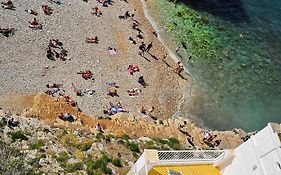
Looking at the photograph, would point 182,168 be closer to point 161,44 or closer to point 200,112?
point 200,112

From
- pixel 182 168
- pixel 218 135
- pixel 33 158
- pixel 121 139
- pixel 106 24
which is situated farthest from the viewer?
pixel 106 24

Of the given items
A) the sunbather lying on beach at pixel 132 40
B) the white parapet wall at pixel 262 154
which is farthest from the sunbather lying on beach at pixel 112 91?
the white parapet wall at pixel 262 154

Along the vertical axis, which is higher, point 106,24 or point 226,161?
point 226,161

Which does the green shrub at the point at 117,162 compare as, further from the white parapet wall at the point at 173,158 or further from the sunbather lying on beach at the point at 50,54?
the sunbather lying on beach at the point at 50,54

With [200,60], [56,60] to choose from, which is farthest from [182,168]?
[200,60]

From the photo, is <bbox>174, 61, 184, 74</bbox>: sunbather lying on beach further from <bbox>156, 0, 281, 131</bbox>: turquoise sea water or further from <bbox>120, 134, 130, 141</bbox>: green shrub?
<bbox>120, 134, 130, 141</bbox>: green shrub

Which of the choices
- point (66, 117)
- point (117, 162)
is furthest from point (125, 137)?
point (66, 117)

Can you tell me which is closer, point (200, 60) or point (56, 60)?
point (56, 60)
